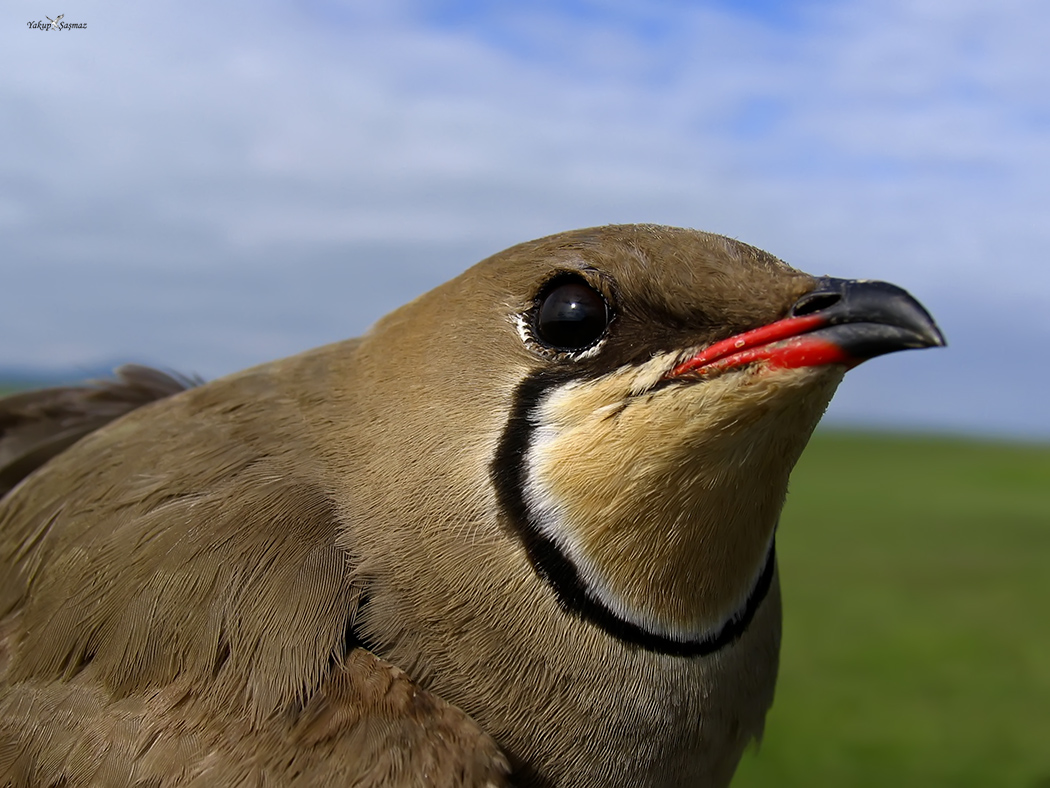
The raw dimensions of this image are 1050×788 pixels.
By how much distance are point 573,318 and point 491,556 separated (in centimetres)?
71

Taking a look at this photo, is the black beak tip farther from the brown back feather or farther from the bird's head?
the brown back feather

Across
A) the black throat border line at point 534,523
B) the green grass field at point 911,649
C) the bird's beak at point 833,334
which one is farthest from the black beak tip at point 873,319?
the green grass field at point 911,649

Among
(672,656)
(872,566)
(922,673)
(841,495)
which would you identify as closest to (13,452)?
(672,656)

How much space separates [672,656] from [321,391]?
1.40m

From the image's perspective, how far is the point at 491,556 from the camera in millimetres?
2662

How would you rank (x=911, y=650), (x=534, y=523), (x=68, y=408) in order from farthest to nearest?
1. (x=911, y=650)
2. (x=68, y=408)
3. (x=534, y=523)

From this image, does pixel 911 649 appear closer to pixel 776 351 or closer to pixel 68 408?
pixel 68 408

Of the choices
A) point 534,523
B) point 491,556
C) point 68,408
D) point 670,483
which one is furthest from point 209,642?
point 68,408

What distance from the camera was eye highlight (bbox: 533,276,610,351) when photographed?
2676 mm

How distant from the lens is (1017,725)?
1131 cm

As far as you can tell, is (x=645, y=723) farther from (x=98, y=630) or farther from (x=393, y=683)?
(x=98, y=630)

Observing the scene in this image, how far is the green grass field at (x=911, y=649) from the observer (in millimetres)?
10273

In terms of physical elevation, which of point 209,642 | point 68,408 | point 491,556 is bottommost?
point 209,642

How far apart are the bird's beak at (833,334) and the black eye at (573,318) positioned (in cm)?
26
